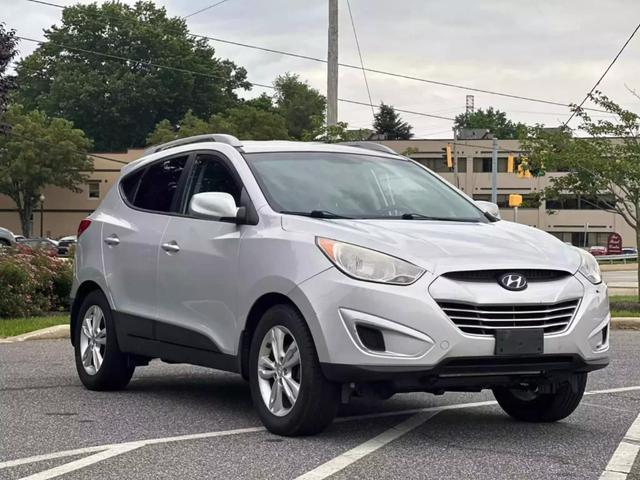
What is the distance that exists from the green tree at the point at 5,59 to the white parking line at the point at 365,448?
12791 millimetres

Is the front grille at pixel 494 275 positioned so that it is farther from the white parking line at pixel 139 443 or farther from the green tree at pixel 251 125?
the green tree at pixel 251 125

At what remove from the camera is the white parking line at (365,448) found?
538cm

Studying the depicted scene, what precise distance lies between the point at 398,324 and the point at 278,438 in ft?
3.45

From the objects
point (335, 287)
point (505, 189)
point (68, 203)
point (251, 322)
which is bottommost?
point (68, 203)

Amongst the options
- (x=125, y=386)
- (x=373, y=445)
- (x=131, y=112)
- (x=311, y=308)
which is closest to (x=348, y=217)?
(x=311, y=308)

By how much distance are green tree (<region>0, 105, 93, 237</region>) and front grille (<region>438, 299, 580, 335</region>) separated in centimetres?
6378

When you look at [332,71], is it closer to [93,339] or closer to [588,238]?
[93,339]

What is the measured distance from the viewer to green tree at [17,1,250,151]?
91.7 meters

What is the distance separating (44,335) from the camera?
13102mm

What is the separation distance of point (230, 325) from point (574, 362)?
2.11 m

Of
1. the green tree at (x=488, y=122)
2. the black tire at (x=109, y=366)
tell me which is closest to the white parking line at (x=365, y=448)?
the black tire at (x=109, y=366)

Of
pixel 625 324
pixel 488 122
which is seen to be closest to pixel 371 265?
pixel 625 324

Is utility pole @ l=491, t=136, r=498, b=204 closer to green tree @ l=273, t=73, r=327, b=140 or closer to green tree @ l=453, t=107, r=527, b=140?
green tree @ l=273, t=73, r=327, b=140

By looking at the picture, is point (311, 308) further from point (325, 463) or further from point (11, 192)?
point (11, 192)
